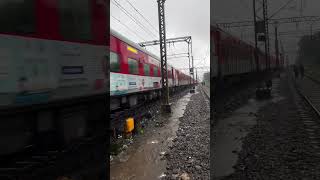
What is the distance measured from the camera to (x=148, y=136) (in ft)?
34.4

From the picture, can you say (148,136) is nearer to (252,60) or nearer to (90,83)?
(90,83)

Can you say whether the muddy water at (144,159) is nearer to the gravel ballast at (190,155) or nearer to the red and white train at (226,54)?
the gravel ballast at (190,155)

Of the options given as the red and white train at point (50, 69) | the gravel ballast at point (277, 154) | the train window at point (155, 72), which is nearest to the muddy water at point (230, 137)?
the gravel ballast at point (277, 154)

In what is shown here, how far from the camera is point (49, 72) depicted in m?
6.39

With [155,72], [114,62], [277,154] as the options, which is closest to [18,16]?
[114,62]

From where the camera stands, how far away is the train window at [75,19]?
6797mm

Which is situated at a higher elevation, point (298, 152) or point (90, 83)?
point (90, 83)

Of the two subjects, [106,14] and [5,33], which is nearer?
[5,33]

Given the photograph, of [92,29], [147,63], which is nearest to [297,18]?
[147,63]

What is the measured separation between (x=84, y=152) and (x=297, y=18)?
29973 mm

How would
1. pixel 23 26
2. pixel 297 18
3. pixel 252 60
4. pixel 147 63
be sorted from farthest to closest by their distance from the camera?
pixel 297 18 → pixel 252 60 → pixel 147 63 → pixel 23 26

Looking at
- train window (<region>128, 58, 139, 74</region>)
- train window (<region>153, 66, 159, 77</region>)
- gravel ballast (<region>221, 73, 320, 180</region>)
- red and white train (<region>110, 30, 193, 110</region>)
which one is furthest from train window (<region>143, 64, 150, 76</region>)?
gravel ballast (<region>221, 73, 320, 180</region>)

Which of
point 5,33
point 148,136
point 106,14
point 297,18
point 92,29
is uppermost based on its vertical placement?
point 297,18

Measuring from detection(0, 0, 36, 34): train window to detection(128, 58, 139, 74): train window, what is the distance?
6.44 m
